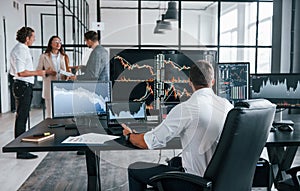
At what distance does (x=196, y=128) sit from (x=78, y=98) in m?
1.05

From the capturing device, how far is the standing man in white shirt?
3.83 meters

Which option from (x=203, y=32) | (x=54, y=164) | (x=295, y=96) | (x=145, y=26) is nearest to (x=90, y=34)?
(x=54, y=164)

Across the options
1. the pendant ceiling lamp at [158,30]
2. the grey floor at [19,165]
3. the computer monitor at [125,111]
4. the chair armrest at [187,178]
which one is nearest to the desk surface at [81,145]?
the computer monitor at [125,111]

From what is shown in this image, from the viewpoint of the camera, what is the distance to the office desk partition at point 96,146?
72.4 inches

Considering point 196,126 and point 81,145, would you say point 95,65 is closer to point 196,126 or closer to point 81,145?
point 81,145

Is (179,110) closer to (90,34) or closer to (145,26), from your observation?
(90,34)

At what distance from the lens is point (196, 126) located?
1694 mm

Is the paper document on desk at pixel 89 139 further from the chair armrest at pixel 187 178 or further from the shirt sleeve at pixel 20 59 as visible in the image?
the shirt sleeve at pixel 20 59

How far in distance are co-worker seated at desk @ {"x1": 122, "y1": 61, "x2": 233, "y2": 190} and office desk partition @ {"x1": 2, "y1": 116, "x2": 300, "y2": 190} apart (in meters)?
0.19

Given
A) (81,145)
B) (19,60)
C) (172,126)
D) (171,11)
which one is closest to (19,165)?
(19,60)

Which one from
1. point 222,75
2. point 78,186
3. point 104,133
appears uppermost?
point 222,75

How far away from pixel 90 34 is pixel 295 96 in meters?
2.29

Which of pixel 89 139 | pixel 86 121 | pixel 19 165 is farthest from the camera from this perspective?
pixel 19 165

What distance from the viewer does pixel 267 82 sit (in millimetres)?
2785
